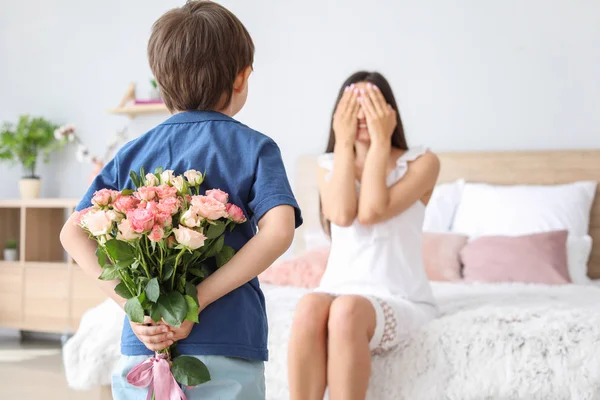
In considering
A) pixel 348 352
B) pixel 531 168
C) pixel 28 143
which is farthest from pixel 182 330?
pixel 28 143

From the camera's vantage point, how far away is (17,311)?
4.58 meters

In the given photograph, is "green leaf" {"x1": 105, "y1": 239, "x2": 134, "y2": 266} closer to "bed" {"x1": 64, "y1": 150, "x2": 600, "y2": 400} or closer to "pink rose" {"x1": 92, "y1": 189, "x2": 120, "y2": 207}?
"pink rose" {"x1": 92, "y1": 189, "x2": 120, "y2": 207}

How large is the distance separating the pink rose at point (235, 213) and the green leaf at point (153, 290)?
0.15 metres

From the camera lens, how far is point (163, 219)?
1120 mm

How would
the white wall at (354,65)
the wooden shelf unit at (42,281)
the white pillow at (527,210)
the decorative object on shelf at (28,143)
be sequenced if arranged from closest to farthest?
the white pillow at (527,210) → the white wall at (354,65) → the wooden shelf unit at (42,281) → the decorative object on shelf at (28,143)

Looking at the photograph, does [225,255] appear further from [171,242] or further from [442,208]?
[442,208]

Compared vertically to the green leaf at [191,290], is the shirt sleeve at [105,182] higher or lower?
higher

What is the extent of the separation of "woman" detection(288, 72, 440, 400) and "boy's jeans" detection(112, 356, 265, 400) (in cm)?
67

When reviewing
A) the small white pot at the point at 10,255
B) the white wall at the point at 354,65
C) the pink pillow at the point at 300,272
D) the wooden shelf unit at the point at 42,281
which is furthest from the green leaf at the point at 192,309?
the small white pot at the point at 10,255

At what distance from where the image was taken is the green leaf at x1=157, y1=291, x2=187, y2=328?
1133 millimetres

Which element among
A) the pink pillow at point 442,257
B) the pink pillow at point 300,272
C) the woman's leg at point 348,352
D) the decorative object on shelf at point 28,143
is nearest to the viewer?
the woman's leg at point 348,352

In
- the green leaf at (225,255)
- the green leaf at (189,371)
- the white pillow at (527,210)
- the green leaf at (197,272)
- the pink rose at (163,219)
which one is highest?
the pink rose at (163,219)

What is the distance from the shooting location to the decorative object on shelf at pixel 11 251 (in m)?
4.74

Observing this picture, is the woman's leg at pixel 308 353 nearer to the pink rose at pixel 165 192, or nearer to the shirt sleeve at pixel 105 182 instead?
the shirt sleeve at pixel 105 182
